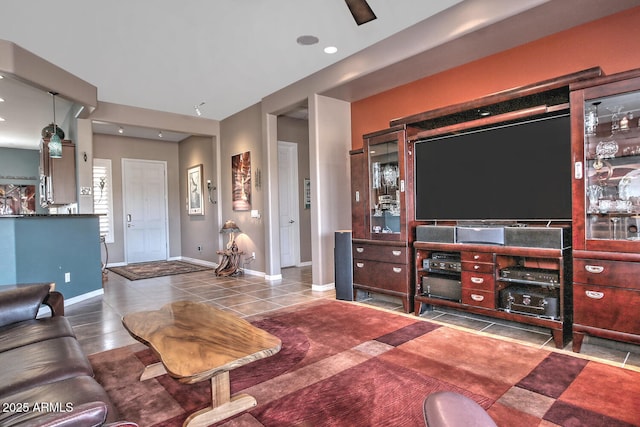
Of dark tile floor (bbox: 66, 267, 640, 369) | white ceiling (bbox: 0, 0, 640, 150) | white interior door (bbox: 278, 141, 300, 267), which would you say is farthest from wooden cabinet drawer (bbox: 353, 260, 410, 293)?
white interior door (bbox: 278, 141, 300, 267)

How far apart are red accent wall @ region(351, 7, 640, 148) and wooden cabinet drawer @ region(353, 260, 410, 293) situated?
72.3 inches

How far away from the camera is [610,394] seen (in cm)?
210

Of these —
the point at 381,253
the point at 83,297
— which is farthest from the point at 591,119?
the point at 83,297

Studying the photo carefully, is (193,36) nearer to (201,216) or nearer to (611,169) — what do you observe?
(611,169)

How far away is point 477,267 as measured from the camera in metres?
3.31

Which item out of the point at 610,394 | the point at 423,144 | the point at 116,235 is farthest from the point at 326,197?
the point at 116,235

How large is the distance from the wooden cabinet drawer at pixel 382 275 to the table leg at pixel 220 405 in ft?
7.39

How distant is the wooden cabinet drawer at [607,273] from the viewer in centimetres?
247

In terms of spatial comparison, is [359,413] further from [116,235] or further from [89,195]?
[116,235]

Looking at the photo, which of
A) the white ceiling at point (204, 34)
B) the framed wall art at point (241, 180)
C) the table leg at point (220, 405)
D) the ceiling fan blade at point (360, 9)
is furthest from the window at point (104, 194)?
the ceiling fan blade at point (360, 9)

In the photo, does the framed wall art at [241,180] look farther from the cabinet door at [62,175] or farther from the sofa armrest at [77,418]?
the sofa armrest at [77,418]

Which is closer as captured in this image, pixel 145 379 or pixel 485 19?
pixel 145 379

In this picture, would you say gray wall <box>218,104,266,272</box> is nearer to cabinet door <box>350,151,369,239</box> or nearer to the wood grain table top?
cabinet door <box>350,151,369,239</box>

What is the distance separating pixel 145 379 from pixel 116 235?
6.62 meters
